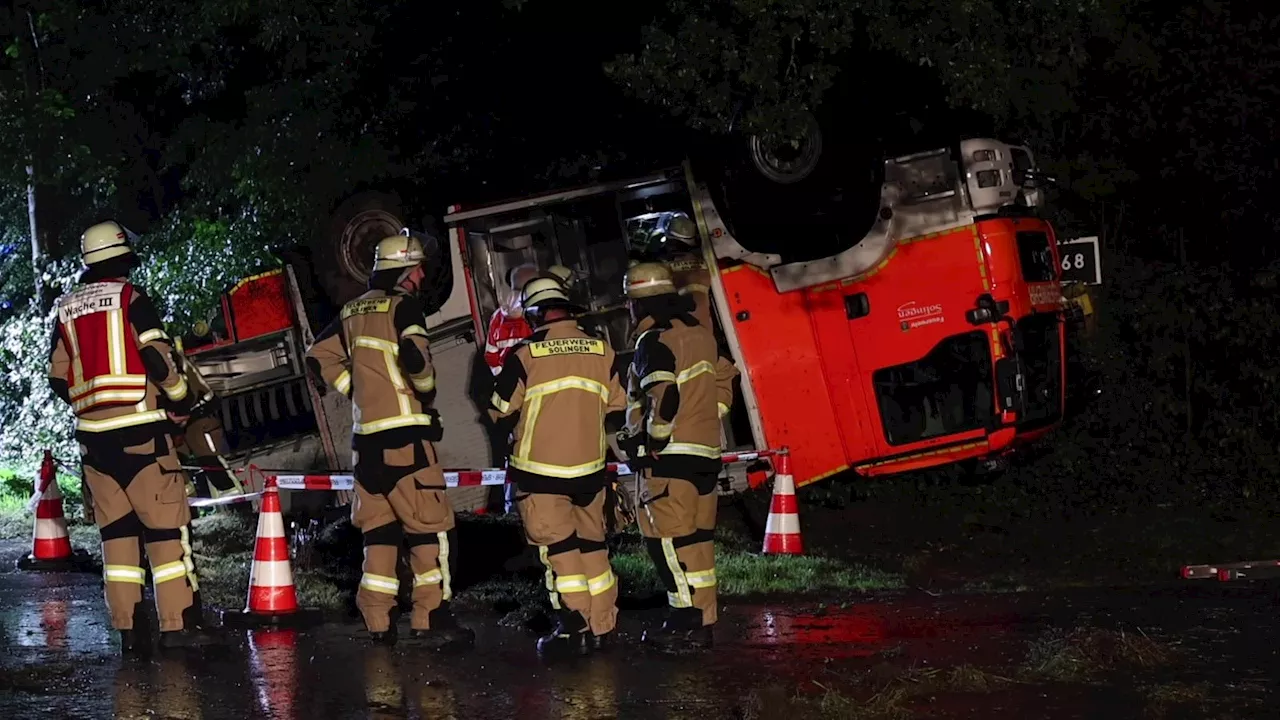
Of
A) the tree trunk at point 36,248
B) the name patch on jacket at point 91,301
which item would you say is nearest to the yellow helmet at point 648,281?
the name patch on jacket at point 91,301

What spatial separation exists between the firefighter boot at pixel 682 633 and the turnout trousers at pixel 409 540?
99 cm

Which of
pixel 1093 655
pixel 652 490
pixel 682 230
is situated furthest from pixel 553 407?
pixel 682 230

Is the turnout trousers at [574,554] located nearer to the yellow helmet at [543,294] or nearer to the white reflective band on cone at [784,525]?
the yellow helmet at [543,294]

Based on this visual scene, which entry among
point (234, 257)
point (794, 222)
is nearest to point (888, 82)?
point (794, 222)

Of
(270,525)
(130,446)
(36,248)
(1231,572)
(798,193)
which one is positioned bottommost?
(1231,572)

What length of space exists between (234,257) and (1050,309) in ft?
19.9

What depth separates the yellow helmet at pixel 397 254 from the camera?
7.09 meters

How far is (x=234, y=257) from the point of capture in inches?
461

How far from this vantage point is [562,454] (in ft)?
22.1

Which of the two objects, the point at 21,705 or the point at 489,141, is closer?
the point at 21,705

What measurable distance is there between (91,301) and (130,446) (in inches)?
26.6

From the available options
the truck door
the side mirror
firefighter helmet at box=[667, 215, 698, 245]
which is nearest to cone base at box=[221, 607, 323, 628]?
firefighter helmet at box=[667, 215, 698, 245]

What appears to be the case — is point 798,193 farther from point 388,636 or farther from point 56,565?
point 56,565

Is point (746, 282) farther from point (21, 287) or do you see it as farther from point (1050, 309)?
point (21, 287)
